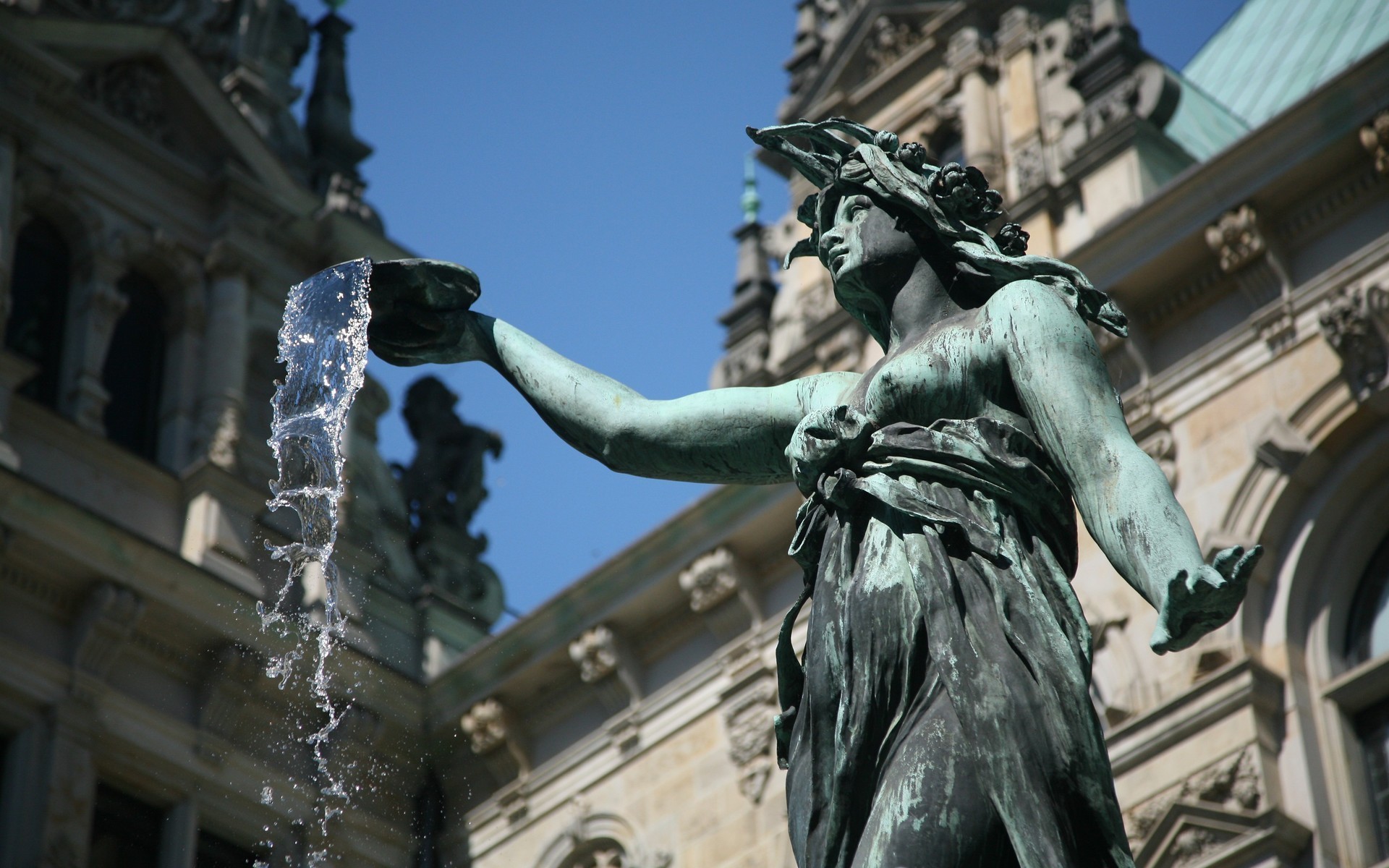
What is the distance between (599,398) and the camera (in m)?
4.58

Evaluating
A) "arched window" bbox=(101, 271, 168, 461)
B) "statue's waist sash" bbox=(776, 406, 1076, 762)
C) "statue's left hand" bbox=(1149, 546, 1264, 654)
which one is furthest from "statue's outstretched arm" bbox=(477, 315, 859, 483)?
"arched window" bbox=(101, 271, 168, 461)

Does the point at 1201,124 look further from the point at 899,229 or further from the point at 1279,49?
the point at 899,229

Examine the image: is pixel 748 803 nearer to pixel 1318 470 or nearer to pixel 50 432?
pixel 1318 470

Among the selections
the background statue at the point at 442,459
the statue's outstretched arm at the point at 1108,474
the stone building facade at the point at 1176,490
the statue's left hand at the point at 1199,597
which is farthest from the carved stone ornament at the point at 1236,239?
the statue's left hand at the point at 1199,597

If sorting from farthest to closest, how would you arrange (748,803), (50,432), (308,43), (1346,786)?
1. (308,43)
2. (50,432)
3. (748,803)
4. (1346,786)

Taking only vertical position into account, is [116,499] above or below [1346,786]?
above

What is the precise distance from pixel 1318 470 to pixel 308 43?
1388cm

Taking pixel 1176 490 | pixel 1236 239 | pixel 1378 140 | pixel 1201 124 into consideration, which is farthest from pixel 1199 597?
pixel 1201 124

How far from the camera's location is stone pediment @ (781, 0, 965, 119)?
68.2 feet

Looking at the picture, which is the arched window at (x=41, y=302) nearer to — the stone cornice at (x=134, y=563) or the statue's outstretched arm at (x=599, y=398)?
the stone cornice at (x=134, y=563)

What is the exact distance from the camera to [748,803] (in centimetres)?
1622

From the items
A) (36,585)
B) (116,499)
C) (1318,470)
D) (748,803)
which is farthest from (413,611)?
(1318,470)

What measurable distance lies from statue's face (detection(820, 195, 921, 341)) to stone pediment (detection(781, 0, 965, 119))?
16273 mm

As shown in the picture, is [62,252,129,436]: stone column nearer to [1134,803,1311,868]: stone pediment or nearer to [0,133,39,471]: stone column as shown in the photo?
[0,133,39,471]: stone column
